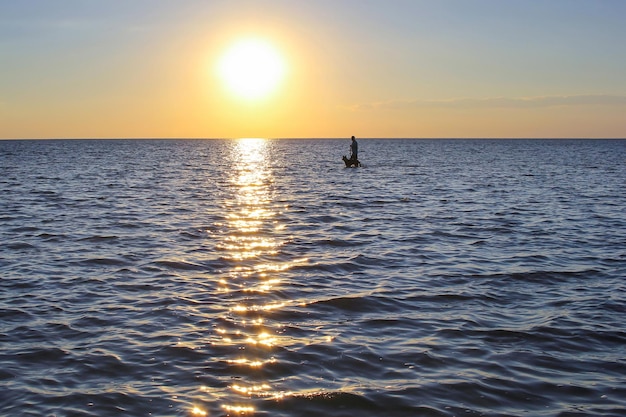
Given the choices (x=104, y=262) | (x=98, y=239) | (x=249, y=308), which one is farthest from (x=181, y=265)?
(x=98, y=239)

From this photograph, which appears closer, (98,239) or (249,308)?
(249,308)

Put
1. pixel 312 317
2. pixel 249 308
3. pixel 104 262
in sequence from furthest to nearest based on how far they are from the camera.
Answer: pixel 104 262, pixel 249 308, pixel 312 317

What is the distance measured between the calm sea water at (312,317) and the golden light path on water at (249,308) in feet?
0.12

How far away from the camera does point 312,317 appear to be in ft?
34.8

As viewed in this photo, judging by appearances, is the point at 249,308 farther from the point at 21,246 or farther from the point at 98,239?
the point at 21,246

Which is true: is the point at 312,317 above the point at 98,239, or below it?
below

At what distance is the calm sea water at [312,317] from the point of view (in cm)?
743

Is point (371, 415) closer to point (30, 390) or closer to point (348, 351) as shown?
point (348, 351)

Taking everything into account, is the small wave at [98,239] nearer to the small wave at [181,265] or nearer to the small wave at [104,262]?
the small wave at [104,262]

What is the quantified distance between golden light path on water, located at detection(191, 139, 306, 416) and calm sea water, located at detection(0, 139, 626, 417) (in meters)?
0.04

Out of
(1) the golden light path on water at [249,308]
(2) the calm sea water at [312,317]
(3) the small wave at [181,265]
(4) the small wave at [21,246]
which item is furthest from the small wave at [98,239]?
(3) the small wave at [181,265]

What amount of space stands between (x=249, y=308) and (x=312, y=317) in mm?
1197

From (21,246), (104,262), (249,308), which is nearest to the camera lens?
(249,308)

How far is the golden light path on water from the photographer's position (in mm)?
7492
